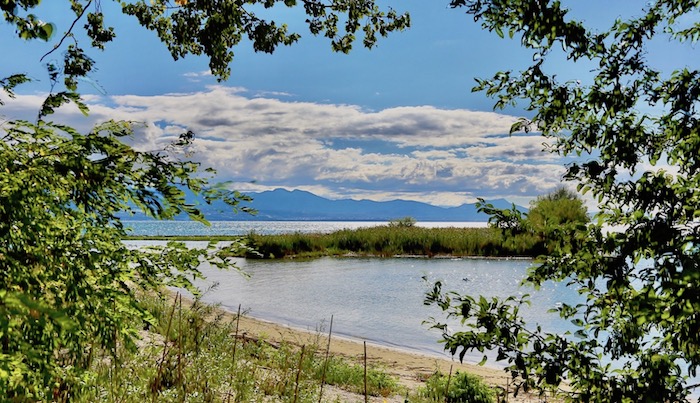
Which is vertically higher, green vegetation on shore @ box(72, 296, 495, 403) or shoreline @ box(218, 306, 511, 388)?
green vegetation on shore @ box(72, 296, 495, 403)

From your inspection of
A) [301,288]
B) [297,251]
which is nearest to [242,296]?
[301,288]

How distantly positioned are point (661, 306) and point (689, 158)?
1167 mm

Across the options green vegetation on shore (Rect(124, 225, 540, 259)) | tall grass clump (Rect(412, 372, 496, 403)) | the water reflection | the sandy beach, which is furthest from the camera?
green vegetation on shore (Rect(124, 225, 540, 259))

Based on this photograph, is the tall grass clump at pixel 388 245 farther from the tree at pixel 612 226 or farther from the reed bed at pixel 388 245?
the tree at pixel 612 226

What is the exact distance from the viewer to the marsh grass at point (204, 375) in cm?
423

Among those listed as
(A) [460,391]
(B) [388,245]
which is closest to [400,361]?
(A) [460,391]

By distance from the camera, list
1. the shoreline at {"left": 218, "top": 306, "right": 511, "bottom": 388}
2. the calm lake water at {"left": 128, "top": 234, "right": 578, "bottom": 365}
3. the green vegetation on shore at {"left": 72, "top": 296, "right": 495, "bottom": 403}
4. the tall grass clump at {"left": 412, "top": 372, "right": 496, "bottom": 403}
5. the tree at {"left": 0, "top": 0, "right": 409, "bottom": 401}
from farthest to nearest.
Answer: the calm lake water at {"left": 128, "top": 234, "right": 578, "bottom": 365} → the shoreline at {"left": 218, "top": 306, "right": 511, "bottom": 388} → the tall grass clump at {"left": 412, "top": 372, "right": 496, "bottom": 403} → the green vegetation on shore at {"left": 72, "top": 296, "right": 495, "bottom": 403} → the tree at {"left": 0, "top": 0, "right": 409, "bottom": 401}

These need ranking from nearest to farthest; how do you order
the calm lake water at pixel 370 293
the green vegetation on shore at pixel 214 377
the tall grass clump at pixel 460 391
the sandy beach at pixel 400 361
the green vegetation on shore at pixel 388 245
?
the green vegetation on shore at pixel 214 377 < the tall grass clump at pixel 460 391 < the sandy beach at pixel 400 361 < the calm lake water at pixel 370 293 < the green vegetation on shore at pixel 388 245

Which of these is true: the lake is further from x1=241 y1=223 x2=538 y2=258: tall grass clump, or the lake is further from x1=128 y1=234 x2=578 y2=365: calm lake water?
x1=241 y1=223 x2=538 y2=258: tall grass clump

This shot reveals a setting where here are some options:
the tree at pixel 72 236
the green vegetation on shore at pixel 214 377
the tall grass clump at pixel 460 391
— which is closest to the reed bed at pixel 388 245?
the green vegetation on shore at pixel 214 377

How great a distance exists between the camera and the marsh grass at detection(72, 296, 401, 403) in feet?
13.9

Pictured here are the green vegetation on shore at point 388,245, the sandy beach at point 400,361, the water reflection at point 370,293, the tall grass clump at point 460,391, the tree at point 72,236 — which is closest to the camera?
the tree at point 72,236

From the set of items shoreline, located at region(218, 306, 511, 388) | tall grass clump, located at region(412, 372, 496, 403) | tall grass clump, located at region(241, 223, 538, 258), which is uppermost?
tall grass clump, located at region(241, 223, 538, 258)

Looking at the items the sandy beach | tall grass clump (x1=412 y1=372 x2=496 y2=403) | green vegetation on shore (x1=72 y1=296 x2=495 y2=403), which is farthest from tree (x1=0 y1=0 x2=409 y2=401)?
the sandy beach
